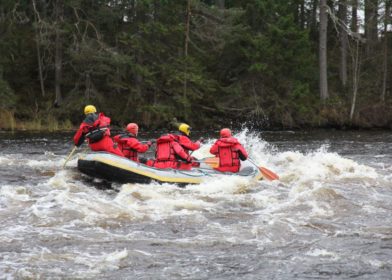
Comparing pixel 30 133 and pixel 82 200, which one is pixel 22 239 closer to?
pixel 82 200

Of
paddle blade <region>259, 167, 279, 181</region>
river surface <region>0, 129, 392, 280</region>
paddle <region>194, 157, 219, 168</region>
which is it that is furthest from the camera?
paddle <region>194, 157, 219, 168</region>

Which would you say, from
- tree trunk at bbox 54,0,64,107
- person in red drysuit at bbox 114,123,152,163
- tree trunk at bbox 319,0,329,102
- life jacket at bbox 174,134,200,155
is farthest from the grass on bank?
life jacket at bbox 174,134,200,155

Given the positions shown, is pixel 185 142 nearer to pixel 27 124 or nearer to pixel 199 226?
pixel 199 226

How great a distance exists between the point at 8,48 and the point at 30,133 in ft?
17.3

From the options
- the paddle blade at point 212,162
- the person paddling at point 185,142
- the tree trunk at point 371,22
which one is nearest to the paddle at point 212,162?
the paddle blade at point 212,162

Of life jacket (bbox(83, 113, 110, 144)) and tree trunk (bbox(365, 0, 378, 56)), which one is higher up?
tree trunk (bbox(365, 0, 378, 56))

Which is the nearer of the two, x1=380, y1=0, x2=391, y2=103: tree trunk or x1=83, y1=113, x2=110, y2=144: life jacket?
x1=83, y1=113, x2=110, y2=144: life jacket

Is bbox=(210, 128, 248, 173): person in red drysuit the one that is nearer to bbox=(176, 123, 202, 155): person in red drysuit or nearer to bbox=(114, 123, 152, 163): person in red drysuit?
bbox=(176, 123, 202, 155): person in red drysuit

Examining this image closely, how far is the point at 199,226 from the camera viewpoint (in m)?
9.61

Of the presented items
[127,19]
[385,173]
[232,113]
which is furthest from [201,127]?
[385,173]

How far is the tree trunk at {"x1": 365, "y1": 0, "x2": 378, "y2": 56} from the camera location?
1186 inches

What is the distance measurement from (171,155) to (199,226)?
154 inches

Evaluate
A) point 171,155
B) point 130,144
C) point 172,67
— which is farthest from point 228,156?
point 172,67

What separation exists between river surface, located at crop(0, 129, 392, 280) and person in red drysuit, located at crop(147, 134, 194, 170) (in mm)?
845
